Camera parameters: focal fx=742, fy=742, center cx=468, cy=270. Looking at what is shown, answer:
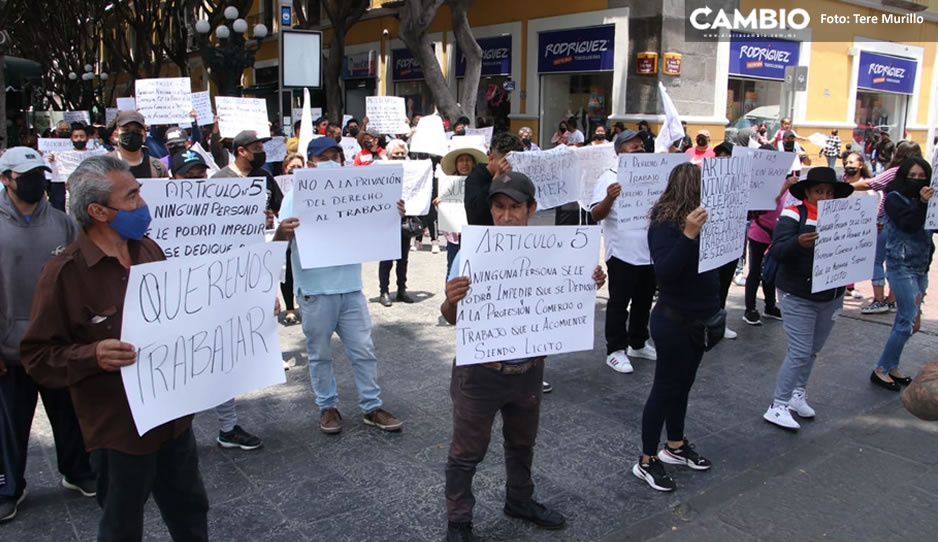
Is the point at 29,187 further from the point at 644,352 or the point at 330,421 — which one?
the point at 644,352

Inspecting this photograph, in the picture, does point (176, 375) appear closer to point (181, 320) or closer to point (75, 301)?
Answer: point (181, 320)

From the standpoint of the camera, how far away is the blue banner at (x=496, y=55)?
22391 mm

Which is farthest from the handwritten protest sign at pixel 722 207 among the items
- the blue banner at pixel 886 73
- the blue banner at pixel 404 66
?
the blue banner at pixel 886 73

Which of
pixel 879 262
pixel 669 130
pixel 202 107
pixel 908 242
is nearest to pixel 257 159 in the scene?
pixel 669 130

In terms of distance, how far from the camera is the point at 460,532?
3.44 metres

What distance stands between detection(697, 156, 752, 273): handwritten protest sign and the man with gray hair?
2.83 metres

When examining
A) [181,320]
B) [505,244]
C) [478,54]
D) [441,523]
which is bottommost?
[441,523]

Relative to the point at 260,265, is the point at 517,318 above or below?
below

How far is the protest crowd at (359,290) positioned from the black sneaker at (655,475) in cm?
1

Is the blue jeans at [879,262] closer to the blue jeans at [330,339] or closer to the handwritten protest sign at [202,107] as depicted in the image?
the blue jeans at [330,339]

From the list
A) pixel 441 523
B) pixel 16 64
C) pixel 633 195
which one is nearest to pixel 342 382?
pixel 441 523

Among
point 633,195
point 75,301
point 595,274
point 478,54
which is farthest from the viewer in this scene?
point 478,54

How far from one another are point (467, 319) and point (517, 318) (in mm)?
262

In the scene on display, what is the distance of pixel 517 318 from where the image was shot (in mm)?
3400
